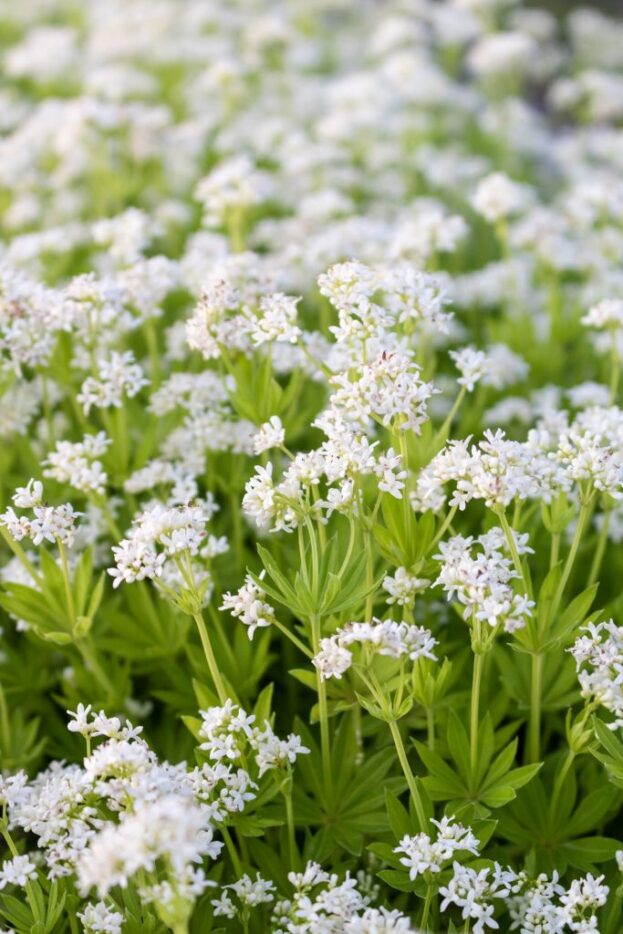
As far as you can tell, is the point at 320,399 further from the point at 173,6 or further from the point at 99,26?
the point at 173,6

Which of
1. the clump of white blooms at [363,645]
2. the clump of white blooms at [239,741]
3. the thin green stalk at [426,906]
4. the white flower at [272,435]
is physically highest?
the white flower at [272,435]

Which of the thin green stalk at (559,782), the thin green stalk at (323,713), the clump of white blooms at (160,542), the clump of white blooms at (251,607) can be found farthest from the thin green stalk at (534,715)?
the clump of white blooms at (160,542)

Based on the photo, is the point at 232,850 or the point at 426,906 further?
the point at 232,850

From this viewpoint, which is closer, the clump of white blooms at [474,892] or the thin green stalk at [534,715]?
the clump of white blooms at [474,892]

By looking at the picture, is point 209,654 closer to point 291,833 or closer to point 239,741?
point 239,741

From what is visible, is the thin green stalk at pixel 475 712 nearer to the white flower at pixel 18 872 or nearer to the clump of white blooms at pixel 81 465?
the white flower at pixel 18 872

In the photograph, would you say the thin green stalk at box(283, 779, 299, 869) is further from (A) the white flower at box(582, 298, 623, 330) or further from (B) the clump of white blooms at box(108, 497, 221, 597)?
(A) the white flower at box(582, 298, 623, 330)

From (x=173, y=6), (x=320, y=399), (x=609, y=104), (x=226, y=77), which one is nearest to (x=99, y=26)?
(x=173, y=6)

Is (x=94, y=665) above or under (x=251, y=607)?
under

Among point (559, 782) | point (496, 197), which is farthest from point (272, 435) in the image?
point (496, 197)
